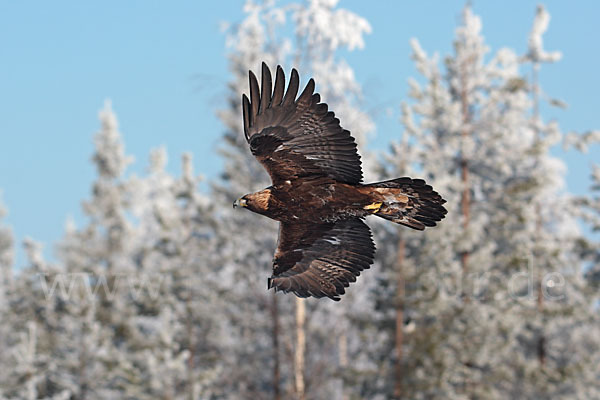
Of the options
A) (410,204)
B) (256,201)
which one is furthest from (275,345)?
(410,204)

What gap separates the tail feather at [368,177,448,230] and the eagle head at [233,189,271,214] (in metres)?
0.83

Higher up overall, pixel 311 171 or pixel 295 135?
pixel 295 135

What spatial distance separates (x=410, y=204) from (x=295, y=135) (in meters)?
1.01

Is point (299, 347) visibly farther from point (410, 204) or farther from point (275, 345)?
point (410, 204)

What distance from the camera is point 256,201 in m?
7.28

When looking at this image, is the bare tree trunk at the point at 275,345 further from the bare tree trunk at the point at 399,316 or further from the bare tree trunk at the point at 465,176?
the bare tree trunk at the point at 465,176

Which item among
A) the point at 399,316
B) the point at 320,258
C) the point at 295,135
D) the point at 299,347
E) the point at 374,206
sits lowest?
the point at 299,347

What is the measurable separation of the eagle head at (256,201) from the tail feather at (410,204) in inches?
32.7

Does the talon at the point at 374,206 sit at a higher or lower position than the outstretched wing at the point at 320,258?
higher

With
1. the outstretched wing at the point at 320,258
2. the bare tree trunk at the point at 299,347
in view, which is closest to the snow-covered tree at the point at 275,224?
the bare tree trunk at the point at 299,347

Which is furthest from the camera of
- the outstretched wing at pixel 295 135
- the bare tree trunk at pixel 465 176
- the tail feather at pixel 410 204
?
the bare tree trunk at pixel 465 176

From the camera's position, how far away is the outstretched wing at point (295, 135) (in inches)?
273

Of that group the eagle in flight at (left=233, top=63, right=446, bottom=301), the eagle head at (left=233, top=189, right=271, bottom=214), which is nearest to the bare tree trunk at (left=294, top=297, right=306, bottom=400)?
the eagle in flight at (left=233, top=63, right=446, bottom=301)

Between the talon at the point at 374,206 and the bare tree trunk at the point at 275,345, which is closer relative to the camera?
the talon at the point at 374,206
